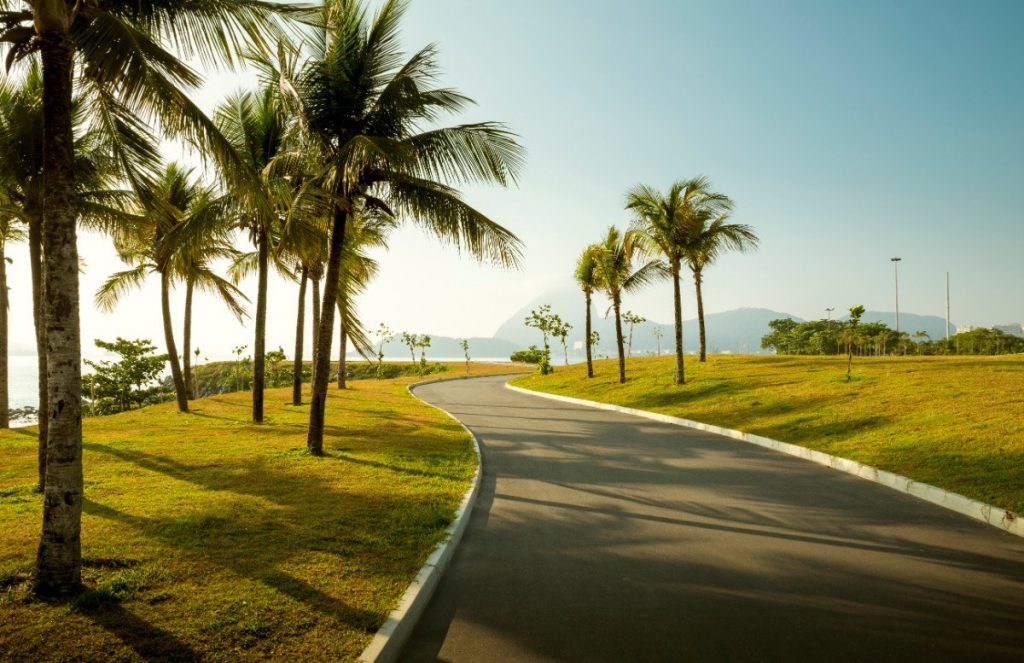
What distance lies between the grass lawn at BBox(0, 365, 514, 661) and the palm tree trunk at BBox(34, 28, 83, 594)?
308 millimetres

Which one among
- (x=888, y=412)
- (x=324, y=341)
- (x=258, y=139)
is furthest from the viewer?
(x=258, y=139)

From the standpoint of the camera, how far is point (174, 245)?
32.1 feet

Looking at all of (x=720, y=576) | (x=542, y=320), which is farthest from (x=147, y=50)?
(x=542, y=320)

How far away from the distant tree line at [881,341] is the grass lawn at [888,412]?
129ft

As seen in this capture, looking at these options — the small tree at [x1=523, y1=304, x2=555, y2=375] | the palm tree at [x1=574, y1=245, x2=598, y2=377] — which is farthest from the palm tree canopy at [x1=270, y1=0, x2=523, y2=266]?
the small tree at [x1=523, y1=304, x2=555, y2=375]

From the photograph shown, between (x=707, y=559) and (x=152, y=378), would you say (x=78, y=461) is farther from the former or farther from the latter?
(x=152, y=378)

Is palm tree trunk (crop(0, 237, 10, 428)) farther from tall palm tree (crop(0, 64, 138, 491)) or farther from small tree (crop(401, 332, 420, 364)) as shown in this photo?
small tree (crop(401, 332, 420, 364))

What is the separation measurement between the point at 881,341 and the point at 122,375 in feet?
266

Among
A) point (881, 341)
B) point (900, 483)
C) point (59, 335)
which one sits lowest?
point (900, 483)

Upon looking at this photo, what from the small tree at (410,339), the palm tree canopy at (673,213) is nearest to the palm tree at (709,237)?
the palm tree canopy at (673,213)

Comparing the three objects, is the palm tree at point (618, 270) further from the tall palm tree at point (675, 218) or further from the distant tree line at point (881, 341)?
the distant tree line at point (881, 341)

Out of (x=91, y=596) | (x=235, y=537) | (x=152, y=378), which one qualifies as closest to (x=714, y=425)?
(x=235, y=537)

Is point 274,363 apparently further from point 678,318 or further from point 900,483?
point 900,483

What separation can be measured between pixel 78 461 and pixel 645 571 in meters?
4.87
